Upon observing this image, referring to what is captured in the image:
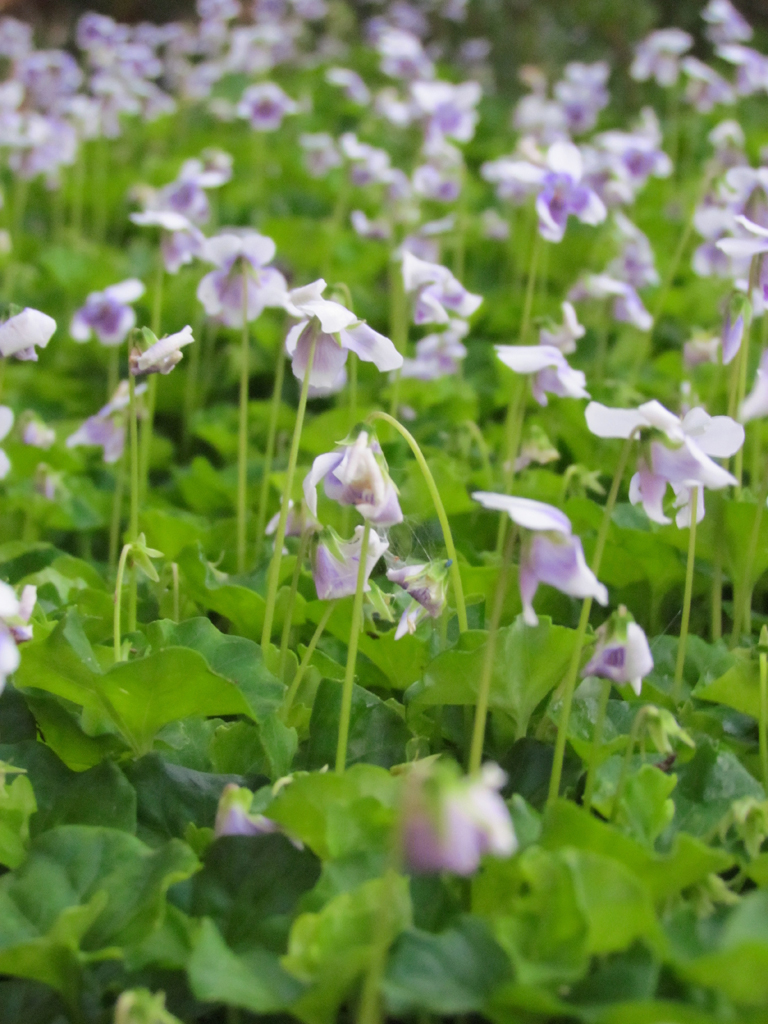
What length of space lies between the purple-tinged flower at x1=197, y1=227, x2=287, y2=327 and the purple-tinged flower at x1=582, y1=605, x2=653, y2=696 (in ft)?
2.59

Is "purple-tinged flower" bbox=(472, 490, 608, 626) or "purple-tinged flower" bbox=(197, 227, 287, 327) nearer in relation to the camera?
"purple-tinged flower" bbox=(472, 490, 608, 626)

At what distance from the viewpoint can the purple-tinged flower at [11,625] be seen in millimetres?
860

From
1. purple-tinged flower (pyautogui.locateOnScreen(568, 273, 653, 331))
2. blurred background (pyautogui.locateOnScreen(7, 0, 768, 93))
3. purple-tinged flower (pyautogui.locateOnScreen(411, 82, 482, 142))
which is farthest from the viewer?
blurred background (pyautogui.locateOnScreen(7, 0, 768, 93))

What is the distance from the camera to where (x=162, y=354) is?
50.4 inches

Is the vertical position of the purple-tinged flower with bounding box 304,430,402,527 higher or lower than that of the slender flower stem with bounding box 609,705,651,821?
higher

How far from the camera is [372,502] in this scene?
3.51ft

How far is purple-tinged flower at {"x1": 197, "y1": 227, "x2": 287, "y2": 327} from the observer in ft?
5.49

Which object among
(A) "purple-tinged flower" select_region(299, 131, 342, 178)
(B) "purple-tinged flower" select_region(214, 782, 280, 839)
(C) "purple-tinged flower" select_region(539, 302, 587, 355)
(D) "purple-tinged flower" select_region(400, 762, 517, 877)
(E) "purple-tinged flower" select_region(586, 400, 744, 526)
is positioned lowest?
(B) "purple-tinged flower" select_region(214, 782, 280, 839)

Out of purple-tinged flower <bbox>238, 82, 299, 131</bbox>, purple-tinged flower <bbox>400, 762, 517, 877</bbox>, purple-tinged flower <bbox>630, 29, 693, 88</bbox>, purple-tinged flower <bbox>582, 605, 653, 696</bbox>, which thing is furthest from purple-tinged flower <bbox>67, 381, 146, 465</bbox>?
purple-tinged flower <bbox>630, 29, 693, 88</bbox>

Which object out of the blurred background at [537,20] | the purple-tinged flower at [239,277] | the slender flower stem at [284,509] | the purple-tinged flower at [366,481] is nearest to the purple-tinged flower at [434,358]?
the purple-tinged flower at [239,277]

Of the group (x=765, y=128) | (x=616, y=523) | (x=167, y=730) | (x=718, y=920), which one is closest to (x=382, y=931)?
(x=718, y=920)

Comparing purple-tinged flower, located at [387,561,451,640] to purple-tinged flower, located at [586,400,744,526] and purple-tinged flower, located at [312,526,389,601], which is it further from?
purple-tinged flower, located at [586,400,744,526]

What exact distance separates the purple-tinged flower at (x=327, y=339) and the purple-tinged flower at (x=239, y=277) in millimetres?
370

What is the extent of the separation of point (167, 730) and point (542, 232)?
0.86 m
